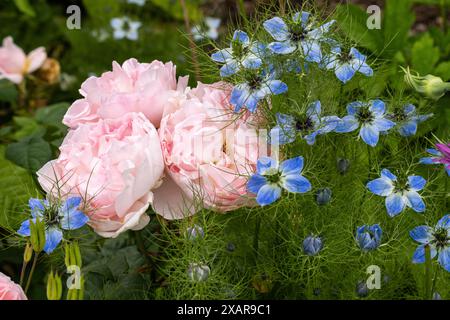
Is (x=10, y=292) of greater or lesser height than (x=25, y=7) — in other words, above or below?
below

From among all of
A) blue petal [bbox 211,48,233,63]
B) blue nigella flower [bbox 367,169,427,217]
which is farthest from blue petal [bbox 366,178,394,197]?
blue petal [bbox 211,48,233,63]

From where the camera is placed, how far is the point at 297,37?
829mm

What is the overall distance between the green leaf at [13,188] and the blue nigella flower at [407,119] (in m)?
0.50

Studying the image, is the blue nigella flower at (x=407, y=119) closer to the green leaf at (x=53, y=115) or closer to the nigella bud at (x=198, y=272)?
the nigella bud at (x=198, y=272)

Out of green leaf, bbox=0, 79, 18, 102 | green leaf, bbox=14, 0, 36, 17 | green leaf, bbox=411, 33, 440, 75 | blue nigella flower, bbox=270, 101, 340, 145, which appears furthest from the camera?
green leaf, bbox=14, 0, 36, 17

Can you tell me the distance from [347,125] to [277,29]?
14cm

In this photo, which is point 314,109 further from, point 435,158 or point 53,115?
point 53,115

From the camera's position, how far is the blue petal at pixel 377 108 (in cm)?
85

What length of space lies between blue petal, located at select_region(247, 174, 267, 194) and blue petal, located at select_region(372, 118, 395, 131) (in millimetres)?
160

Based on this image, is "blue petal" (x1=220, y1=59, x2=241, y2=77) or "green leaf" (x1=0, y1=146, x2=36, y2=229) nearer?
"blue petal" (x1=220, y1=59, x2=241, y2=77)

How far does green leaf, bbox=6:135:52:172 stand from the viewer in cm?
113

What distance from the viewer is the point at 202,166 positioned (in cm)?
80

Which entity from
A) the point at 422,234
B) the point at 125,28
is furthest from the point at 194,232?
the point at 125,28

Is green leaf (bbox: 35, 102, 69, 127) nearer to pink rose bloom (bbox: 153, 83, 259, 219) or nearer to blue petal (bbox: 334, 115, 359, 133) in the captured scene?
pink rose bloom (bbox: 153, 83, 259, 219)
